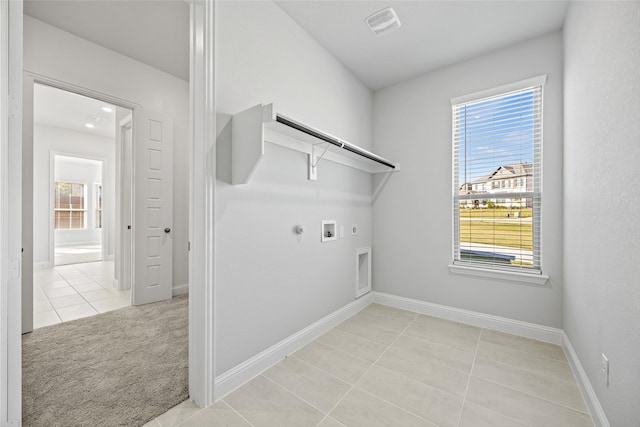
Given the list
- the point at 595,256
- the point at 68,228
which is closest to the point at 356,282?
the point at 595,256

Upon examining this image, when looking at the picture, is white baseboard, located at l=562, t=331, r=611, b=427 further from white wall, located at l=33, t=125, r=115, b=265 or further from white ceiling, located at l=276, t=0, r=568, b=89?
white wall, located at l=33, t=125, r=115, b=265

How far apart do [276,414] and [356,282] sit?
1682 mm

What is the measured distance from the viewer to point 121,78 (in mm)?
3115

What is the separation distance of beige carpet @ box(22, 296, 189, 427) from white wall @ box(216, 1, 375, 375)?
492 mm

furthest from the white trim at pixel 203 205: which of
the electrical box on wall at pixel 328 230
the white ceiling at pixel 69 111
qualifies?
the white ceiling at pixel 69 111

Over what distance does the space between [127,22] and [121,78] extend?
81 cm

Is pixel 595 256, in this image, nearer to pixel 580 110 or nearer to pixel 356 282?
pixel 580 110

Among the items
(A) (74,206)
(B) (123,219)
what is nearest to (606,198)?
(B) (123,219)

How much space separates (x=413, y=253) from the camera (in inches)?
119

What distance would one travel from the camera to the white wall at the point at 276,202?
165 centimetres

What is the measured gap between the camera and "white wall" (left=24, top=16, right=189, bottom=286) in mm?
2586

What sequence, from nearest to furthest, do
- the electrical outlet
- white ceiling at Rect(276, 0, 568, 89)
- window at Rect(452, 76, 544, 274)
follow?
1. the electrical outlet
2. white ceiling at Rect(276, 0, 568, 89)
3. window at Rect(452, 76, 544, 274)

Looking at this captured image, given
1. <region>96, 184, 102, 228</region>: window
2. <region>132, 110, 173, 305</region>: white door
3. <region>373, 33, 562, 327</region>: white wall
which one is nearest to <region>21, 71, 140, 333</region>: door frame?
<region>132, 110, 173, 305</region>: white door

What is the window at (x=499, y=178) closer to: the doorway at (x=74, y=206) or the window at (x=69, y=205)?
the doorway at (x=74, y=206)
